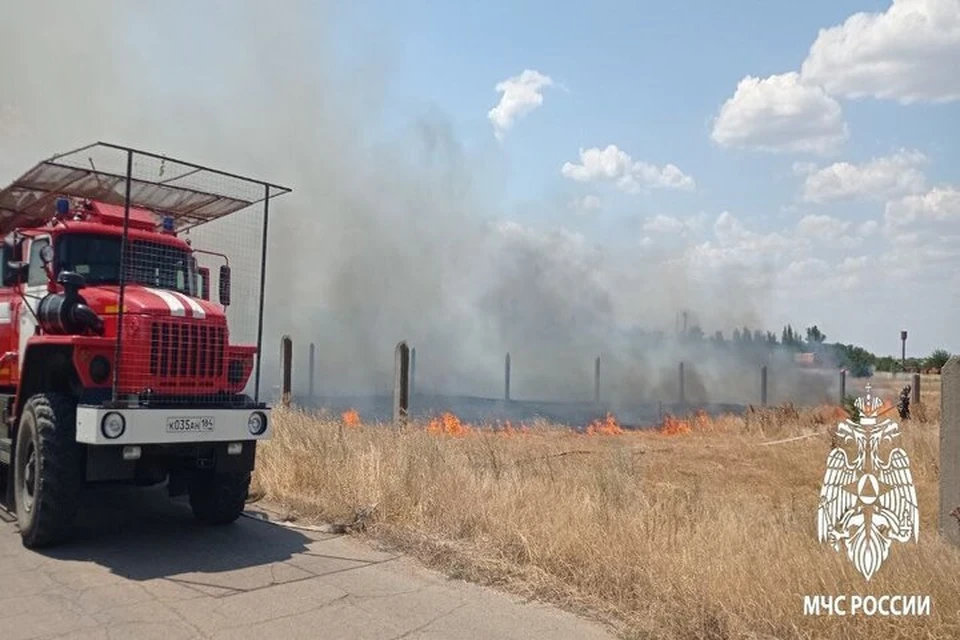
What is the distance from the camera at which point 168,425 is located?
660 centimetres

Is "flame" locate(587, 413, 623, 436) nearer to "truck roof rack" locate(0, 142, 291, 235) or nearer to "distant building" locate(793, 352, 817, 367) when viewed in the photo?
"truck roof rack" locate(0, 142, 291, 235)

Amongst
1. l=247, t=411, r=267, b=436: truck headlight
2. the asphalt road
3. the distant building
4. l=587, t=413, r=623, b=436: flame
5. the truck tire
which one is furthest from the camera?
the distant building

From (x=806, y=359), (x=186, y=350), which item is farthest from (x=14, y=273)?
(x=806, y=359)

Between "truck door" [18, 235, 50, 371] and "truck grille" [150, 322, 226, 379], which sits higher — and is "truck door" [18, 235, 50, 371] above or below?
Answer: above

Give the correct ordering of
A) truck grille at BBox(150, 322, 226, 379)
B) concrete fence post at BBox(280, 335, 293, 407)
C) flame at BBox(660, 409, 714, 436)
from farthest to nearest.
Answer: flame at BBox(660, 409, 714, 436) < concrete fence post at BBox(280, 335, 293, 407) < truck grille at BBox(150, 322, 226, 379)

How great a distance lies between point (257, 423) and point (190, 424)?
2.14ft

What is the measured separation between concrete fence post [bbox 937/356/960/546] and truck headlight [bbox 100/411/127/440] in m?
5.95

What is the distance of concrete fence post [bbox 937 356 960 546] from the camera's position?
539cm

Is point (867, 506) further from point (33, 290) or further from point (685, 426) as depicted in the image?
point (685, 426)

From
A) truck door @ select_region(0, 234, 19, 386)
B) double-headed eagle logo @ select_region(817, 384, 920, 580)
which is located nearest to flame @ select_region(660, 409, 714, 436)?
double-headed eagle logo @ select_region(817, 384, 920, 580)

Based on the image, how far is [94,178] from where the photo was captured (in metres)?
8.30

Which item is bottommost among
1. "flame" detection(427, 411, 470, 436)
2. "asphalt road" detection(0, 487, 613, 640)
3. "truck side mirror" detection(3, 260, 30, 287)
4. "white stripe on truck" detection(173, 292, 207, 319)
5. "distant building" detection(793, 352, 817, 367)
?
"asphalt road" detection(0, 487, 613, 640)

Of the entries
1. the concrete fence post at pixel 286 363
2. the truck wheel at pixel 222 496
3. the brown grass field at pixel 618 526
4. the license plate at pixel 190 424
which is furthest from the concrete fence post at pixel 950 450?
the concrete fence post at pixel 286 363

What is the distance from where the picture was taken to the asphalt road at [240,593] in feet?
16.0
